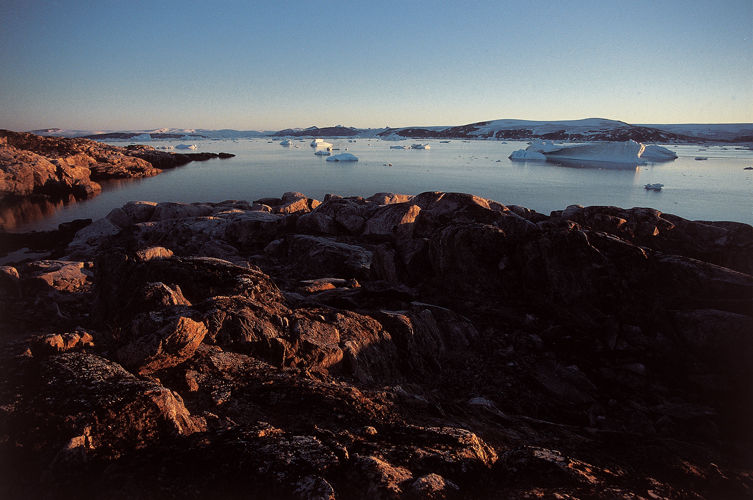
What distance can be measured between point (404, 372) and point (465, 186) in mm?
25235

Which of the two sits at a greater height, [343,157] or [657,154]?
[657,154]

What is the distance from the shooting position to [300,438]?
2.24 m

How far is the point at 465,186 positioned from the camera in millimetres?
28047

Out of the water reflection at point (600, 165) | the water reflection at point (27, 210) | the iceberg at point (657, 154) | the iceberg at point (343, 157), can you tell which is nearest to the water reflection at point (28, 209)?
the water reflection at point (27, 210)

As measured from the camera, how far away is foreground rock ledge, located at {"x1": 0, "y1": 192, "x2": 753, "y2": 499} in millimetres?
2072

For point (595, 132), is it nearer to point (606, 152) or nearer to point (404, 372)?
point (606, 152)

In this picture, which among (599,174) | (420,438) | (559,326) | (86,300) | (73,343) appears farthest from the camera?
(599,174)

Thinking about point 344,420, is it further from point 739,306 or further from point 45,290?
point 45,290

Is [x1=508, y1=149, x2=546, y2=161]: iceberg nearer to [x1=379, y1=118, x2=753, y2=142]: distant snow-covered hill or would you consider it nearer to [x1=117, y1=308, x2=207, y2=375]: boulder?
[x1=379, y1=118, x2=753, y2=142]: distant snow-covered hill

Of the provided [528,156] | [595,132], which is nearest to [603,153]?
[528,156]

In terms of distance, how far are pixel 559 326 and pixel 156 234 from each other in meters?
11.1

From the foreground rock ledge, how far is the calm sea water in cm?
1524

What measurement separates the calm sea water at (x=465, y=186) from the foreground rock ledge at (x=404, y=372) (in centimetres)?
1524

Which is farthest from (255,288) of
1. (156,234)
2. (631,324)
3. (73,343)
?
(156,234)
